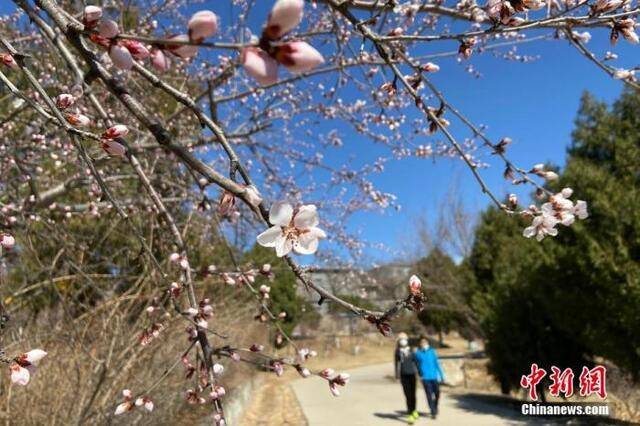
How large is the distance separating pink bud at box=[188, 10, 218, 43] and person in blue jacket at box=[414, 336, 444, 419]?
26.1ft

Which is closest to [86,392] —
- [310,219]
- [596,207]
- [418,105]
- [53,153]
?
[53,153]

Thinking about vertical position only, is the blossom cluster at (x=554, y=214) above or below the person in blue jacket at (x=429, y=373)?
above

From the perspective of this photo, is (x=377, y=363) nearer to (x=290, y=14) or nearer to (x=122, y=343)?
(x=122, y=343)

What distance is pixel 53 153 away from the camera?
4914 mm

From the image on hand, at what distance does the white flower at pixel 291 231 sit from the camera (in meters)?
1.00

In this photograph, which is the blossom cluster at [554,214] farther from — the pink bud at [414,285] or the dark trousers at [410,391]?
the dark trousers at [410,391]

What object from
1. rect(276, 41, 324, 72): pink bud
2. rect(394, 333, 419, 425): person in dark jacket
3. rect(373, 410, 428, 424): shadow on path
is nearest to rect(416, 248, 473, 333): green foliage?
rect(373, 410, 428, 424): shadow on path

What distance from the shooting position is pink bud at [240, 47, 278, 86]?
667 mm

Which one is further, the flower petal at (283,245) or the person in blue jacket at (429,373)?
the person in blue jacket at (429,373)

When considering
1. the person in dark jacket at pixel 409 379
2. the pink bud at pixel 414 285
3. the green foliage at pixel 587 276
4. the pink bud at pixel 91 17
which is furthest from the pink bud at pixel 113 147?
the person in dark jacket at pixel 409 379

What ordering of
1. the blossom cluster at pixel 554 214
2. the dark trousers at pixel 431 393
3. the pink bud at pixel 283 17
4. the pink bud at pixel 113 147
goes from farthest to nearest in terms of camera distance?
the dark trousers at pixel 431 393 → the blossom cluster at pixel 554 214 → the pink bud at pixel 113 147 → the pink bud at pixel 283 17

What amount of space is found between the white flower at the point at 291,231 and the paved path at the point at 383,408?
6.92 metres

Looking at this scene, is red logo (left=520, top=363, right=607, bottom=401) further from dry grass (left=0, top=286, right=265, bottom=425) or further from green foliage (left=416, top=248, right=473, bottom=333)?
green foliage (left=416, top=248, right=473, bottom=333)

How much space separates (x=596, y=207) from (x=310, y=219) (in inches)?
270
